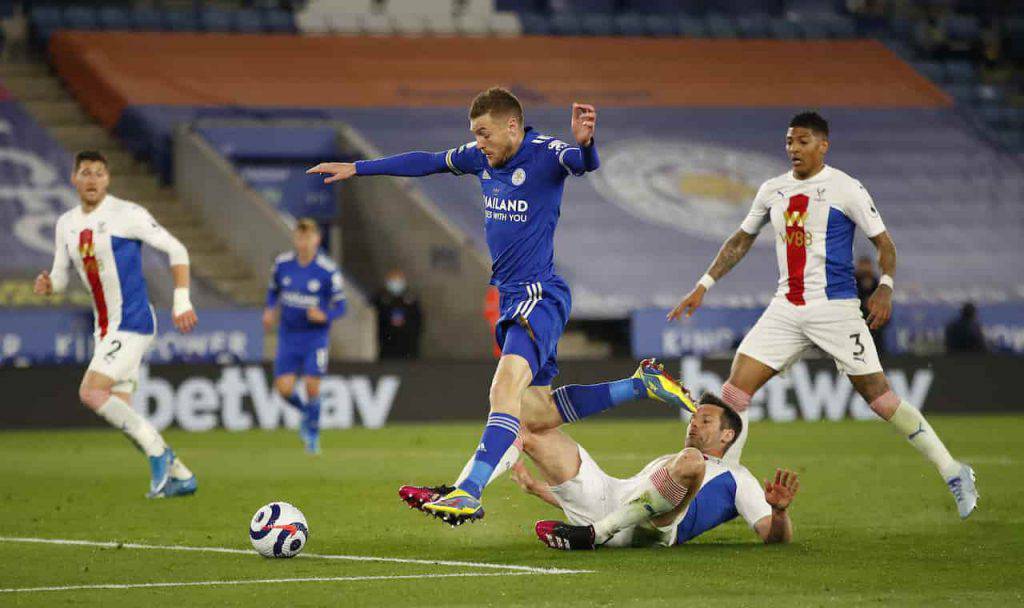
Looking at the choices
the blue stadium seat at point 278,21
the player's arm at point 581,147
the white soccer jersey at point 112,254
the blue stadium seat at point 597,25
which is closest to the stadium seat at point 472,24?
the blue stadium seat at point 597,25

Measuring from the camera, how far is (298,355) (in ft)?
53.5

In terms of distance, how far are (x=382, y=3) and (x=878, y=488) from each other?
19862 mm

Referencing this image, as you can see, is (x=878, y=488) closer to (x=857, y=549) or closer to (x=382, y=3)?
(x=857, y=549)

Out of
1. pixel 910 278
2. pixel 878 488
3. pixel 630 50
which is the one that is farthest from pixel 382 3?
pixel 878 488

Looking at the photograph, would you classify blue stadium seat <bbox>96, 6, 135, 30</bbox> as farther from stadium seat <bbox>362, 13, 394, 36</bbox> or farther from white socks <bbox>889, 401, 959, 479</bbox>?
white socks <bbox>889, 401, 959, 479</bbox>

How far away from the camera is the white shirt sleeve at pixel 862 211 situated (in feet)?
31.3

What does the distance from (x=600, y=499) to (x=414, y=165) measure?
1986 mm

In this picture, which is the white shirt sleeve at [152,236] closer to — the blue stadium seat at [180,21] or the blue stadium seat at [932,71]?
the blue stadium seat at [180,21]

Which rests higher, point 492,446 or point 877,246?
point 877,246

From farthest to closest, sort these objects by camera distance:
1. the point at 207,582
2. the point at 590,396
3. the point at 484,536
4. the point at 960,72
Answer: the point at 960,72, the point at 484,536, the point at 590,396, the point at 207,582

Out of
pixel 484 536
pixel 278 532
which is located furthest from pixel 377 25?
pixel 278 532

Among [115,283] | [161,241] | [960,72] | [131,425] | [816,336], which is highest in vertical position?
[960,72]

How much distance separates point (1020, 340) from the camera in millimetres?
22719

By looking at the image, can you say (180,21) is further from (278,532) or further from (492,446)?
(492,446)
